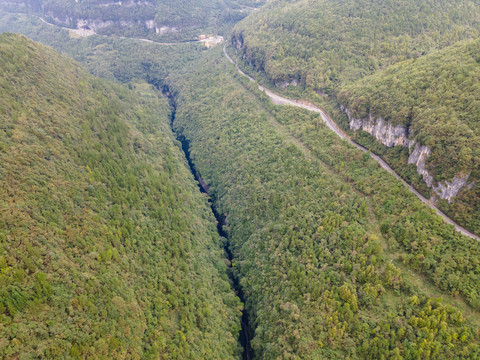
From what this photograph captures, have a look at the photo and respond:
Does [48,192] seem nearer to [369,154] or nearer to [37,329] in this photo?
[37,329]

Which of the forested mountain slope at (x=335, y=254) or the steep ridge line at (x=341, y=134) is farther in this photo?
the steep ridge line at (x=341, y=134)

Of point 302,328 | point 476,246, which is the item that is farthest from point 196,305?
point 476,246

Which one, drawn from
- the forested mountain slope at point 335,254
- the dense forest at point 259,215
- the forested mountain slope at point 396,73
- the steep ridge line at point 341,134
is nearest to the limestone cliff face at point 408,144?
the forested mountain slope at point 396,73

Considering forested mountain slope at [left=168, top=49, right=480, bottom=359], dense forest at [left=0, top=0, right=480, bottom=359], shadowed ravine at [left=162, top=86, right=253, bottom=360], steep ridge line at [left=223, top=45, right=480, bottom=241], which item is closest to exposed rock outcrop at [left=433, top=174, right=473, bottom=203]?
dense forest at [left=0, top=0, right=480, bottom=359]

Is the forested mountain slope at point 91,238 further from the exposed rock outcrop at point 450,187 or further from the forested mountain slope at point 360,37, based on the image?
the forested mountain slope at point 360,37

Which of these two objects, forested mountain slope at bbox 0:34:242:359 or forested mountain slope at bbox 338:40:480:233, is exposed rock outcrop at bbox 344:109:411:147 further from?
forested mountain slope at bbox 0:34:242:359

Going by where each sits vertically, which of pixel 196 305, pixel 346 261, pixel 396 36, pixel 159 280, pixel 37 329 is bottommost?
pixel 196 305
